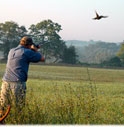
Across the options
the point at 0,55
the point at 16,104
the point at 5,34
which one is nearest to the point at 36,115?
the point at 16,104

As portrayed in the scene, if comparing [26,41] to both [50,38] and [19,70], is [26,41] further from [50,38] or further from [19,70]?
[50,38]

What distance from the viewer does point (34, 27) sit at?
81062 millimetres

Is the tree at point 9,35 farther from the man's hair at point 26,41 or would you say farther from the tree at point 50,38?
the man's hair at point 26,41

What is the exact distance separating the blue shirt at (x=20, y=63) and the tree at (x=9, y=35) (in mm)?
69842

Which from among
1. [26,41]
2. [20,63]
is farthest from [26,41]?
[20,63]

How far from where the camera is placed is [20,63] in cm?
711

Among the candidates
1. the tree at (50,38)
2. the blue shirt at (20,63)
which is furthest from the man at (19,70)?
the tree at (50,38)

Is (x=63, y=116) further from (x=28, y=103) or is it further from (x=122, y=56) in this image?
(x=122, y=56)

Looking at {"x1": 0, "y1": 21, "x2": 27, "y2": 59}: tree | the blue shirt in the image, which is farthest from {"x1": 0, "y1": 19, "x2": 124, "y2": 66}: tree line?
the blue shirt

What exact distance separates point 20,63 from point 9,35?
3063 inches

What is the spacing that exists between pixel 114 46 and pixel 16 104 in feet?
589

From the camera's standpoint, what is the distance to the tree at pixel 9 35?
3132 inches

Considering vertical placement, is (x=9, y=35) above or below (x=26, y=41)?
below

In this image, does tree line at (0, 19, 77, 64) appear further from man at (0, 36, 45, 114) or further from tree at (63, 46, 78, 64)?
man at (0, 36, 45, 114)
